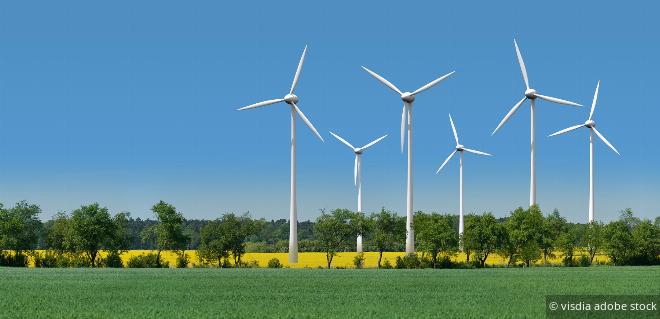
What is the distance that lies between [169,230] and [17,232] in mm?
22898

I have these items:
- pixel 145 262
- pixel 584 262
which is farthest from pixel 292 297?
pixel 584 262

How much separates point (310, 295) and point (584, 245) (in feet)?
307

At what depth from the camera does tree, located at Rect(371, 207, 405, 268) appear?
394 ft

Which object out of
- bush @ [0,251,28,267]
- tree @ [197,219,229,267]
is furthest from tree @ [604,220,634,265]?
bush @ [0,251,28,267]

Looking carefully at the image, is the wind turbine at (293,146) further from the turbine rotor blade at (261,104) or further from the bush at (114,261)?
the bush at (114,261)

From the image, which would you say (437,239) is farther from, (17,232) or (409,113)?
(17,232)

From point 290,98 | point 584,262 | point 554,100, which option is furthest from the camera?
point 554,100

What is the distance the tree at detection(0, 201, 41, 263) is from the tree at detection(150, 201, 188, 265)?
1912 cm

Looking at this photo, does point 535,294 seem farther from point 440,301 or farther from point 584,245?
point 584,245

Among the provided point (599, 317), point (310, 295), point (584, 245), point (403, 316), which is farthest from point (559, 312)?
point (584, 245)

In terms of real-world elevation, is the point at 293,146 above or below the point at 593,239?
above

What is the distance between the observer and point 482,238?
112375 millimetres

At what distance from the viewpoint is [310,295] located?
4941 cm

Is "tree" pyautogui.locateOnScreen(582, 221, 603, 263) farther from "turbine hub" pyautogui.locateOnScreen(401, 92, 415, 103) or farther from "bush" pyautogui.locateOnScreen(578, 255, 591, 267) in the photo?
"turbine hub" pyautogui.locateOnScreen(401, 92, 415, 103)
